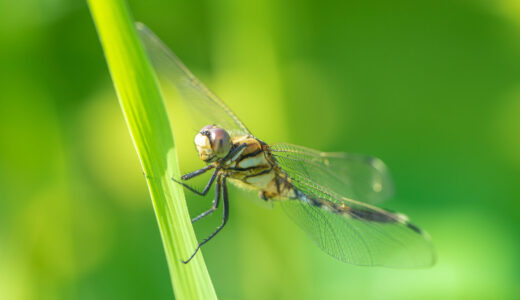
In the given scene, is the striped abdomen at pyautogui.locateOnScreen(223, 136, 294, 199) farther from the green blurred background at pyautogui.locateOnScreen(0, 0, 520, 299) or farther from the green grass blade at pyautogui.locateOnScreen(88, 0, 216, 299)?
the green grass blade at pyautogui.locateOnScreen(88, 0, 216, 299)

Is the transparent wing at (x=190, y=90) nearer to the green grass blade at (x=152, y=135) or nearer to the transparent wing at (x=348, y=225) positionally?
the transparent wing at (x=348, y=225)

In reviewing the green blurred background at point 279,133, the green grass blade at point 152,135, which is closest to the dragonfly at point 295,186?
the green blurred background at point 279,133

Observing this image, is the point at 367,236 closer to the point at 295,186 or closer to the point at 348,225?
the point at 348,225


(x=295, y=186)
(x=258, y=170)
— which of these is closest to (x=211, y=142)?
(x=258, y=170)

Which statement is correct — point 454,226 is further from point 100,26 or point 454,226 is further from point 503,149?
point 100,26

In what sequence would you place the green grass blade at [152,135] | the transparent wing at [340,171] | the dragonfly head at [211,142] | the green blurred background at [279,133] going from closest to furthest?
the green grass blade at [152,135] → the dragonfly head at [211,142] → the transparent wing at [340,171] → the green blurred background at [279,133]

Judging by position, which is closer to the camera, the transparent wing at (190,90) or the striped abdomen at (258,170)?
the transparent wing at (190,90)

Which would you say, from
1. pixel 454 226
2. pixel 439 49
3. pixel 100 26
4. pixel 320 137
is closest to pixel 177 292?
pixel 100 26

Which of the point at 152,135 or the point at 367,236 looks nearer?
the point at 152,135

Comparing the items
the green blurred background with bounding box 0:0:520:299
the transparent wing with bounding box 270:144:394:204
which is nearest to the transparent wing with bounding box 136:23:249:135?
the transparent wing with bounding box 270:144:394:204

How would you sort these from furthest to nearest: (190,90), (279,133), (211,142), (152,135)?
(279,133) → (190,90) → (211,142) → (152,135)
